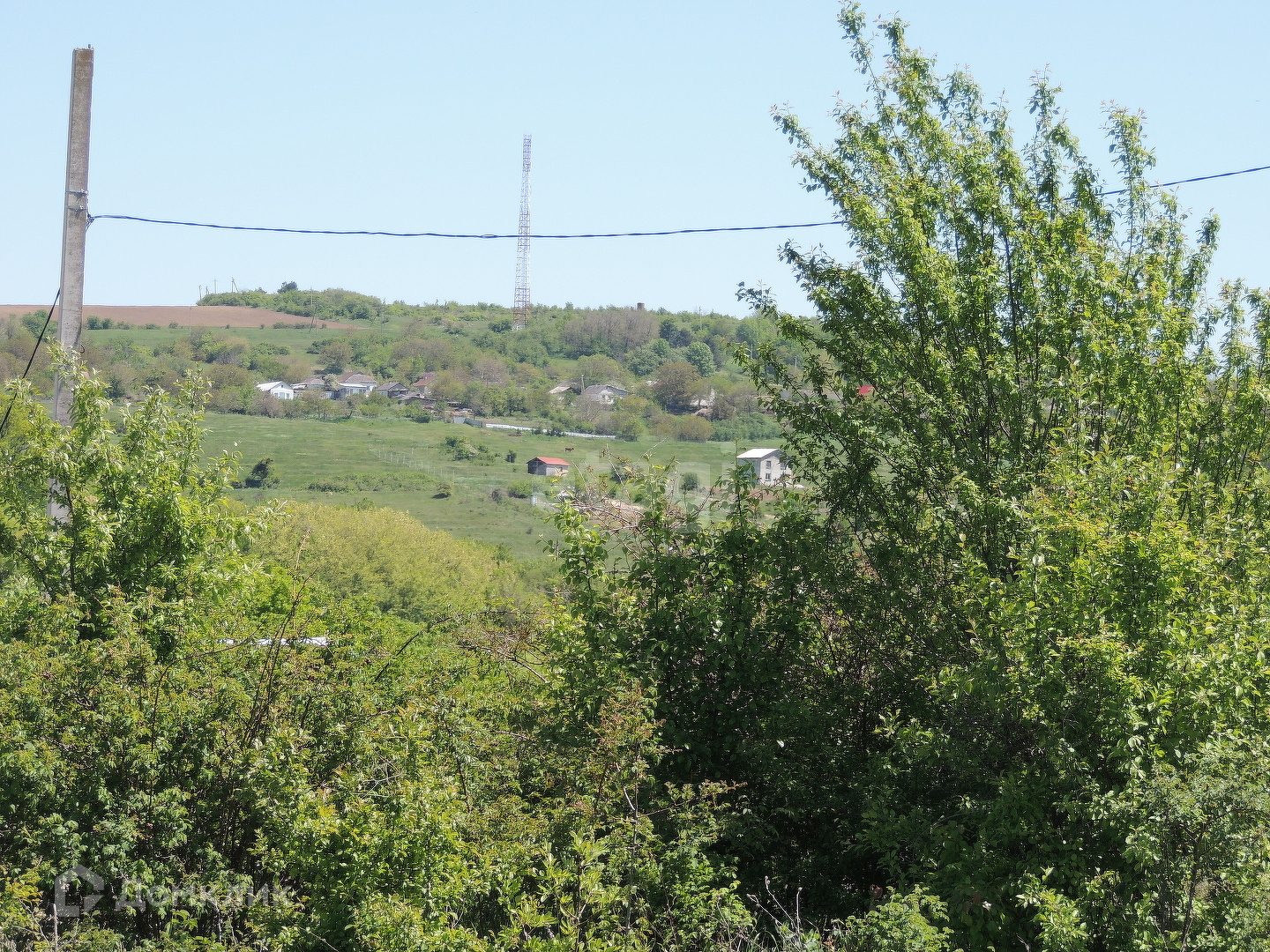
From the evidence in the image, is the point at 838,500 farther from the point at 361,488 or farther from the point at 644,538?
the point at 361,488

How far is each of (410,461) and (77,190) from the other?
8667 cm

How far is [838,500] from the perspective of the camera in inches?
373

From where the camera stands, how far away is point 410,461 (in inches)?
3723

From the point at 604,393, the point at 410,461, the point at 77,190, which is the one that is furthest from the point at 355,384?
the point at 77,190

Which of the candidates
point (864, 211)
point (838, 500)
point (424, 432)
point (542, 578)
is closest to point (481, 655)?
point (838, 500)

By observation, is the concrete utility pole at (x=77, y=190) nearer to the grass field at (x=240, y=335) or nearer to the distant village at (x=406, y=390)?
the distant village at (x=406, y=390)

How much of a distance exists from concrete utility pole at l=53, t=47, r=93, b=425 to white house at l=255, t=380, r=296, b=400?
328ft

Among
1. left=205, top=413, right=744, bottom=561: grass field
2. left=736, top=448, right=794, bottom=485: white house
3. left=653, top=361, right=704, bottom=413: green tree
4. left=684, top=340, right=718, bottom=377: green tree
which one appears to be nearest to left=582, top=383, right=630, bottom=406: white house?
left=653, top=361, right=704, bottom=413: green tree

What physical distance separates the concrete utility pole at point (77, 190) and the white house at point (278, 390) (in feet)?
328

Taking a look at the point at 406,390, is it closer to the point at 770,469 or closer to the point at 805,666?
the point at 770,469

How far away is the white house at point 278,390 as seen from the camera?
105 metres

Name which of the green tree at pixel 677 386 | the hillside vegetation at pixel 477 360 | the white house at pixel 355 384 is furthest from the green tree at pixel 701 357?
the white house at pixel 355 384

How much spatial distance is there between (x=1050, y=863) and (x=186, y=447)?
7544mm

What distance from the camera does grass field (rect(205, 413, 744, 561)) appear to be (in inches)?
3086
